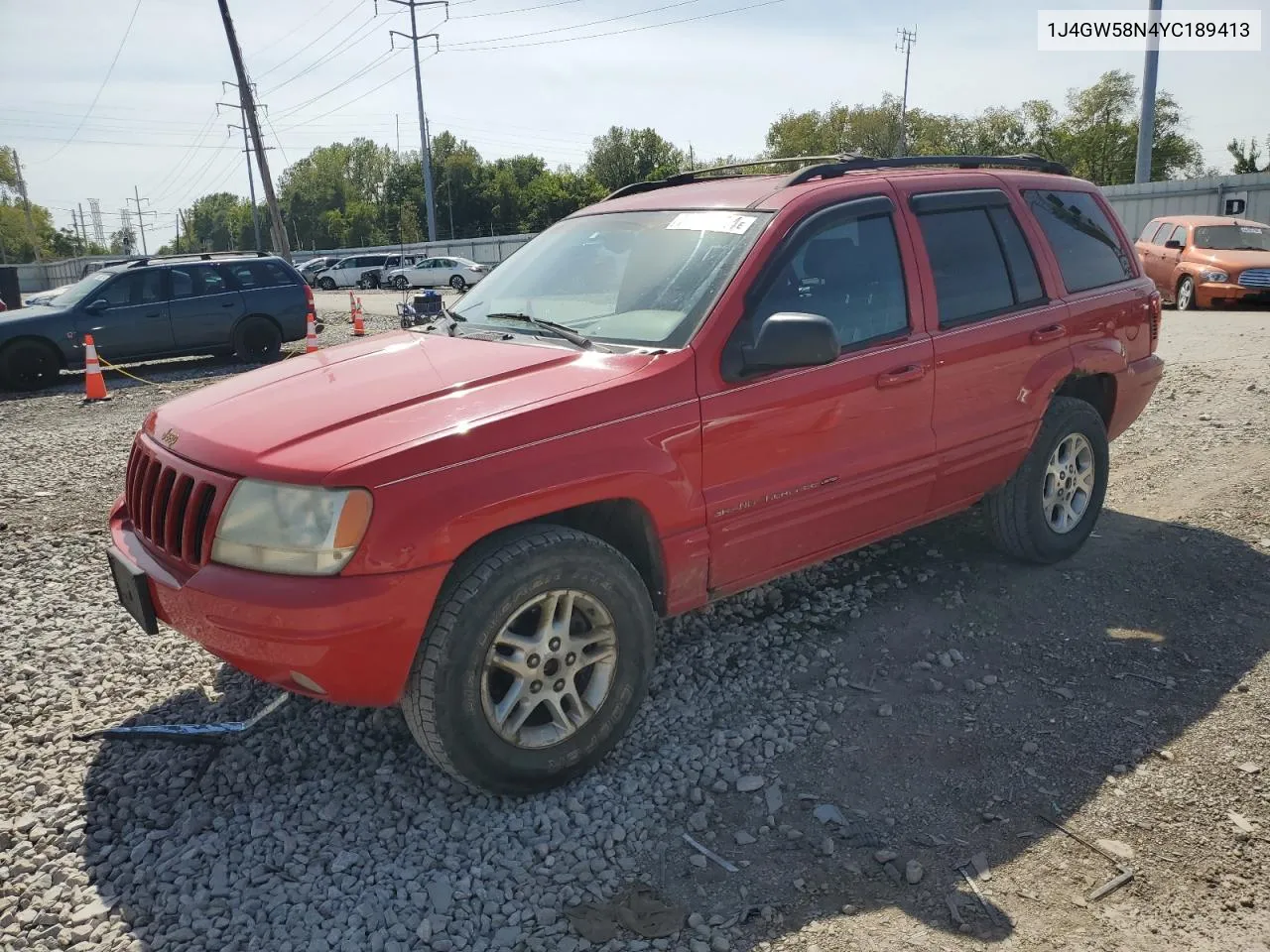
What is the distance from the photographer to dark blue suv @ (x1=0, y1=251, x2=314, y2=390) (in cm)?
1255

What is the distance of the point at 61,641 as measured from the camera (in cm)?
430

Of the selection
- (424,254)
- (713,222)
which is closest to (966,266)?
(713,222)

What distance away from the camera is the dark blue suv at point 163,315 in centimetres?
1255

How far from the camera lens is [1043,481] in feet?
15.2

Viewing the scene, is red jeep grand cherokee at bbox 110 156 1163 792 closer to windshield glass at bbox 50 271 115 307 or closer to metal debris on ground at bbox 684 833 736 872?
metal debris on ground at bbox 684 833 736 872

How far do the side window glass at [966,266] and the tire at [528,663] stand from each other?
1.99 meters

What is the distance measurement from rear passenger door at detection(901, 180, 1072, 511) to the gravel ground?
2.39 feet

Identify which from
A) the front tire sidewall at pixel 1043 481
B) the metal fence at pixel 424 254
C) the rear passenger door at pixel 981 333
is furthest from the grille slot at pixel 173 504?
the metal fence at pixel 424 254

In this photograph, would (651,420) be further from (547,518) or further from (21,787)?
(21,787)

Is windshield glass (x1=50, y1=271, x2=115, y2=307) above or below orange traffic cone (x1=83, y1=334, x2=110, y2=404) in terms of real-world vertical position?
above

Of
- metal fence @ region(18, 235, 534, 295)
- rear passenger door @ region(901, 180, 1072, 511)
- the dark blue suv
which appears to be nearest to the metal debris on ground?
rear passenger door @ region(901, 180, 1072, 511)

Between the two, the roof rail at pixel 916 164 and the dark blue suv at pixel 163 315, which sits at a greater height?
the roof rail at pixel 916 164

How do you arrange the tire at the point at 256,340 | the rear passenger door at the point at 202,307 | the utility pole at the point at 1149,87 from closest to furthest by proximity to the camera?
the rear passenger door at the point at 202,307 → the tire at the point at 256,340 → the utility pole at the point at 1149,87

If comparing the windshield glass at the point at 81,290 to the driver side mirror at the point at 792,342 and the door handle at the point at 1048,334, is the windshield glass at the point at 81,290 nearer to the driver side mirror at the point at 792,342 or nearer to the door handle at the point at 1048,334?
the driver side mirror at the point at 792,342
